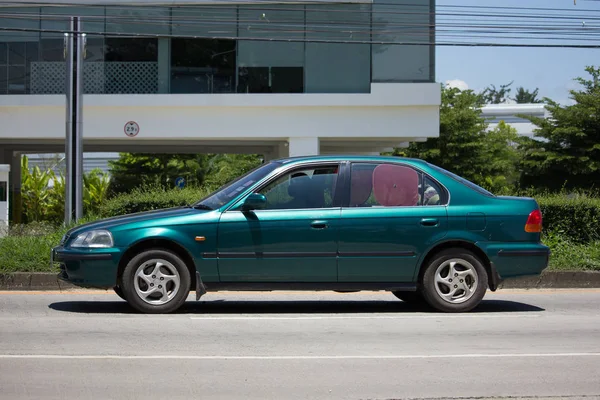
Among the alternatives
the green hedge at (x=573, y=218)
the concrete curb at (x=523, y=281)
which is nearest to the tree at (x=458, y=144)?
the green hedge at (x=573, y=218)

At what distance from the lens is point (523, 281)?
490 inches

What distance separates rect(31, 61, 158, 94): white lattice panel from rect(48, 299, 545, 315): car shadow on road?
1553cm

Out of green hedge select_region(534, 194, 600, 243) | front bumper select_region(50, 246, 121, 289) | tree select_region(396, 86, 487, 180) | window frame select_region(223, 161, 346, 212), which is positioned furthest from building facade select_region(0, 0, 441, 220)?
front bumper select_region(50, 246, 121, 289)

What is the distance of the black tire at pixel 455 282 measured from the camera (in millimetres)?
9148

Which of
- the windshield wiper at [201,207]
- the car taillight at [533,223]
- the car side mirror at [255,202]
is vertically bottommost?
the car taillight at [533,223]

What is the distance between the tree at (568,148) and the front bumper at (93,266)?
24.0 metres

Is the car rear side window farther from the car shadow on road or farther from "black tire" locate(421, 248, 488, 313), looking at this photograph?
the car shadow on road

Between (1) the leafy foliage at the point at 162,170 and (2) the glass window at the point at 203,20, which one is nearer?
(2) the glass window at the point at 203,20

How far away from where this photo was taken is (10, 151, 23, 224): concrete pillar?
99.9 feet

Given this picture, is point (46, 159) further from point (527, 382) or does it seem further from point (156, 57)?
point (527, 382)

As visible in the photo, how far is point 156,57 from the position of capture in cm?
2491

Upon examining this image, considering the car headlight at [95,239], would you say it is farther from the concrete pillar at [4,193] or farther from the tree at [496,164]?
the tree at [496,164]

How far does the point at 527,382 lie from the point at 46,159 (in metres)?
52.4

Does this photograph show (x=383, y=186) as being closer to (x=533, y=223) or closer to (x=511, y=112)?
(x=533, y=223)
